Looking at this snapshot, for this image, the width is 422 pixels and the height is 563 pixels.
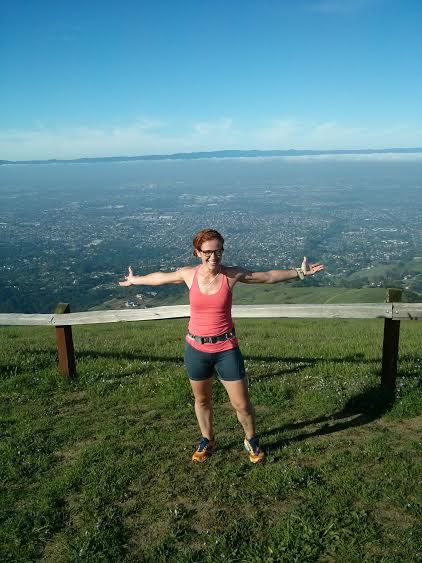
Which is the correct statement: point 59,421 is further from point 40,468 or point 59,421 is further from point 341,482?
point 341,482

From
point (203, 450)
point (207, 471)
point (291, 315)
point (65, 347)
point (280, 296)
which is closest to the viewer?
point (207, 471)

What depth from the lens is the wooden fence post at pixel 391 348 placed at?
24.1 ft

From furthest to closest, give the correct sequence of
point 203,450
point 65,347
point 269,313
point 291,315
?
point 65,347 < point 269,313 < point 291,315 < point 203,450

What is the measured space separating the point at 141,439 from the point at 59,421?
1.55 m

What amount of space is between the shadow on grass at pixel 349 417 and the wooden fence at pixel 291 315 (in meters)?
0.27

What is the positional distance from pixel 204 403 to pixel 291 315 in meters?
2.47

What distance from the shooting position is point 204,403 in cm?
591

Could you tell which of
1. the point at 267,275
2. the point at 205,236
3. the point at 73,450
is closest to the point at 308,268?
the point at 267,275

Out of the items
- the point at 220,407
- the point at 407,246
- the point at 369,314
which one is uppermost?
the point at 369,314

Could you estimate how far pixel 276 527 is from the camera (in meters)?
4.68

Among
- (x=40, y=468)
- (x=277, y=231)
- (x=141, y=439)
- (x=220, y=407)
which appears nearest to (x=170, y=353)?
(x=220, y=407)

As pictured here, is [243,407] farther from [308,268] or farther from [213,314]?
[308,268]

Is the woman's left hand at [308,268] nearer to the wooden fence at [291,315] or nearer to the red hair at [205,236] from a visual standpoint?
the red hair at [205,236]

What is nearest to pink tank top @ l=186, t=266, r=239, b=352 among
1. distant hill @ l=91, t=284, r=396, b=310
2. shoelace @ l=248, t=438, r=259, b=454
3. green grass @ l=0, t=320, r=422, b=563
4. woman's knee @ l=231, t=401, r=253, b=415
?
woman's knee @ l=231, t=401, r=253, b=415
